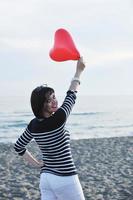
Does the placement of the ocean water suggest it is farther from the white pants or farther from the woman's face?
the woman's face

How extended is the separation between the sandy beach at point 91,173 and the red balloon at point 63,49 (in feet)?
17.3

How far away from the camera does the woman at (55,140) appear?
3.69m

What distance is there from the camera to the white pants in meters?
3.74

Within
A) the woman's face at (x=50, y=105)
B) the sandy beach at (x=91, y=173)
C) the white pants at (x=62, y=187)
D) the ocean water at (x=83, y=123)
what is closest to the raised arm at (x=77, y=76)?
the woman's face at (x=50, y=105)

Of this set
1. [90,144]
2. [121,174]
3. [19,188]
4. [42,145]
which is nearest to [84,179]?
[121,174]

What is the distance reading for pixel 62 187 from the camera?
3.74m

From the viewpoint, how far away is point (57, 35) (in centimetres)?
379

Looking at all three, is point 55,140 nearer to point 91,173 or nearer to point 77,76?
point 77,76

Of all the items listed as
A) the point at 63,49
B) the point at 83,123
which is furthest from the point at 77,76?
the point at 83,123

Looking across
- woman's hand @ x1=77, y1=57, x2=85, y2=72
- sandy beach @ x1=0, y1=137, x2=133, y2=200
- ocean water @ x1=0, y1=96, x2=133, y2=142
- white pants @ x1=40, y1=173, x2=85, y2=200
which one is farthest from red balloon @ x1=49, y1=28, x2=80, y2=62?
ocean water @ x1=0, y1=96, x2=133, y2=142

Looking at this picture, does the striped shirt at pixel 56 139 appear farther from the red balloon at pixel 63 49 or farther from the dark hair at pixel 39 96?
the red balloon at pixel 63 49

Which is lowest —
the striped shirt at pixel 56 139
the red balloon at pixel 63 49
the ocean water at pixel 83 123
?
the ocean water at pixel 83 123

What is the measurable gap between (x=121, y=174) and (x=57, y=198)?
7329mm

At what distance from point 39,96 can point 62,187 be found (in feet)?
2.76
